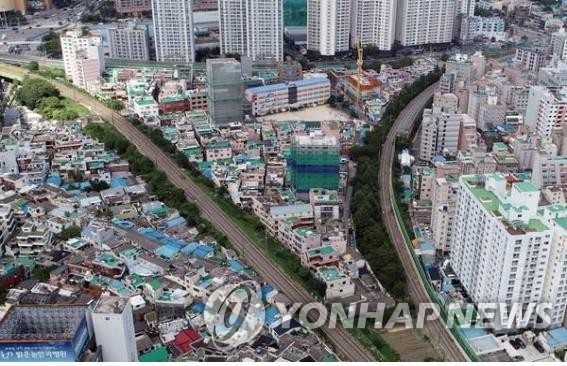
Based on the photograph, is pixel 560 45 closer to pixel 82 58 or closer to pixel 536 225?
pixel 536 225

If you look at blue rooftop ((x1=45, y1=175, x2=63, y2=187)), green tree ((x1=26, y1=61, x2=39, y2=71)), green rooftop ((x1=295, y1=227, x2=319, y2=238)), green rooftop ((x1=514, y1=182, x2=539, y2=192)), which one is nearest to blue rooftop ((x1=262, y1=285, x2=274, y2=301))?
green rooftop ((x1=295, y1=227, x2=319, y2=238))

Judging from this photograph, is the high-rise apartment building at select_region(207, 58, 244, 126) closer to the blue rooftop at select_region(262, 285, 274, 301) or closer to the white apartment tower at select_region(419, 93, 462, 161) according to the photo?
the white apartment tower at select_region(419, 93, 462, 161)

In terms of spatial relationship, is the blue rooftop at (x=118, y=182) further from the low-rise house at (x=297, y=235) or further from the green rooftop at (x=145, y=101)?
the green rooftop at (x=145, y=101)

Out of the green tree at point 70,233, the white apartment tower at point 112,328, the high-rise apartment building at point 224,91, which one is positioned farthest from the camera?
the high-rise apartment building at point 224,91

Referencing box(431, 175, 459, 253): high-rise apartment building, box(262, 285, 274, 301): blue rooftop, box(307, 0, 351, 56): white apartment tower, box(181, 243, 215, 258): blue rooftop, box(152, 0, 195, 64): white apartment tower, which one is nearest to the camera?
box(262, 285, 274, 301): blue rooftop

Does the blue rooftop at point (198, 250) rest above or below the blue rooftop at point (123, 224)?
below

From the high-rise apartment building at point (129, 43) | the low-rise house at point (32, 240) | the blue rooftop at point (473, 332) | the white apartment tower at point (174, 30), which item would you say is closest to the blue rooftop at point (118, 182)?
the low-rise house at point (32, 240)

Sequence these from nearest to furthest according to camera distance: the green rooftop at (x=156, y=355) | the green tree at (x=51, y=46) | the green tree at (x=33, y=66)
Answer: the green rooftop at (x=156, y=355) → the green tree at (x=33, y=66) → the green tree at (x=51, y=46)
